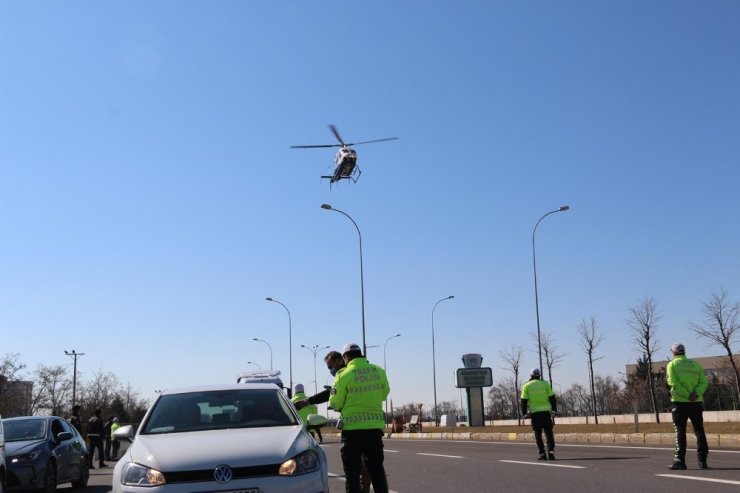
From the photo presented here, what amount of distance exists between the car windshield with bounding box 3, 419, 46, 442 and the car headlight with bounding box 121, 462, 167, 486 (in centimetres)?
851

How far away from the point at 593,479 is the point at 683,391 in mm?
2266

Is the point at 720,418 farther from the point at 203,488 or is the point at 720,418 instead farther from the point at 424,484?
the point at 203,488

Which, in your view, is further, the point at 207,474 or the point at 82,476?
the point at 82,476

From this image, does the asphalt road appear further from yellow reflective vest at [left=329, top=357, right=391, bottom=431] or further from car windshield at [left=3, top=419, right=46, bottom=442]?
yellow reflective vest at [left=329, top=357, right=391, bottom=431]

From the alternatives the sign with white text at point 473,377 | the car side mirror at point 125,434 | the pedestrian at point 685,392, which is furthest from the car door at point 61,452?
the sign with white text at point 473,377

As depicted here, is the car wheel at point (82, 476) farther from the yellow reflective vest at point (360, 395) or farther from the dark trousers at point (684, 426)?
the dark trousers at point (684, 426)

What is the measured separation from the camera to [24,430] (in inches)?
564

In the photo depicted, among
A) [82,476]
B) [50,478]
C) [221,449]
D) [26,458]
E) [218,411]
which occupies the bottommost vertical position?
[82,476]

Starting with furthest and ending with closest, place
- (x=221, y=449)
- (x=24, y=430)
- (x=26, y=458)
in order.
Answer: (x=24, y=430)
(x=26, y=458)
(x=221, y=449)

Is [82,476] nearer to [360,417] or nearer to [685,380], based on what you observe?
[360,417]

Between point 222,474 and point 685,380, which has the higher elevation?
point 685,380

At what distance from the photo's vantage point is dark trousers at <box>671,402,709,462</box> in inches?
473

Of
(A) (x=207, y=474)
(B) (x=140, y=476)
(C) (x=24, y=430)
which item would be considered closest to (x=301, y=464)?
(A) (x=207, y=474)

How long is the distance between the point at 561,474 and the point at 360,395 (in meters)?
5.43
